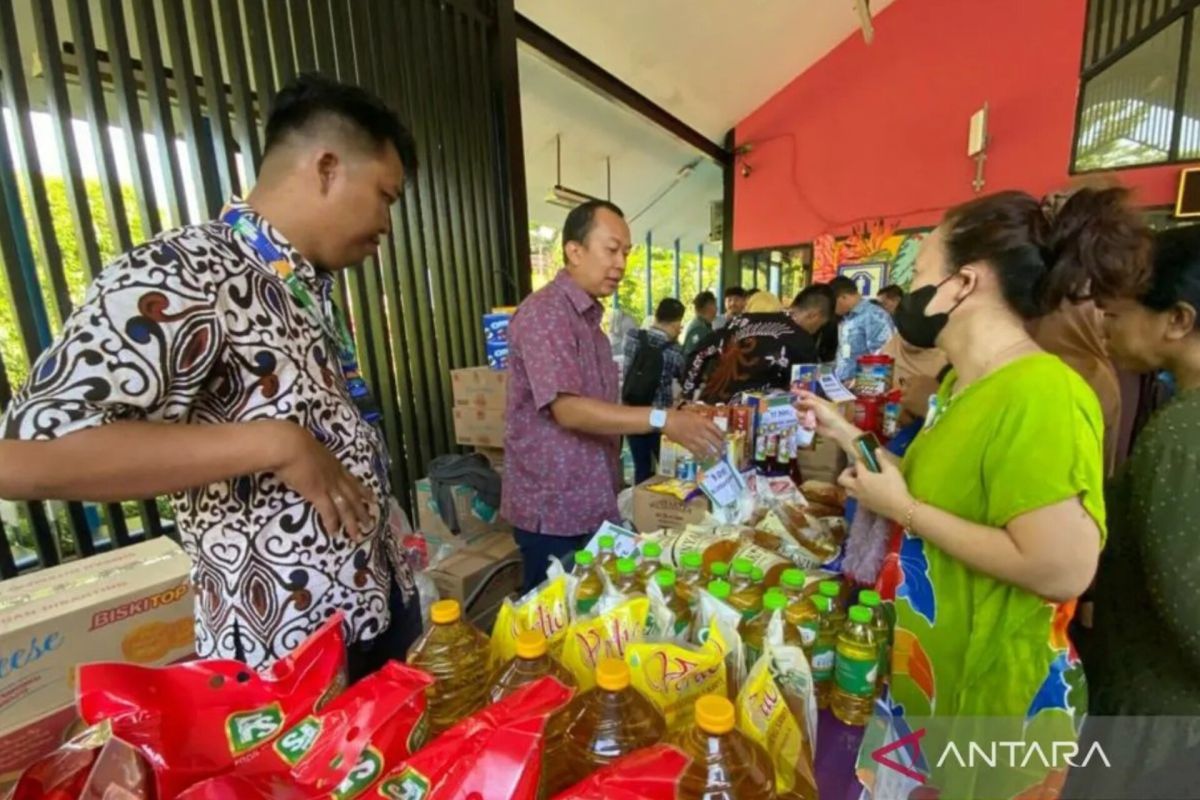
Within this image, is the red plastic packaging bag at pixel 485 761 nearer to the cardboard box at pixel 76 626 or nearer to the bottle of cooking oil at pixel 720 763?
the bottle of cooking oil at pixel 720 763

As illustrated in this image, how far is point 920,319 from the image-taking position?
103cm

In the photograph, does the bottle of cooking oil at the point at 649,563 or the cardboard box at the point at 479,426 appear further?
the cardboard box at the point at 479,426

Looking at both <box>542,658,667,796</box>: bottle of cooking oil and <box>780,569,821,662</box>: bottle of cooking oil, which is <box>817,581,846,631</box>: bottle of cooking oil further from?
<box>542,658,667,796</box>: bottle of cooking oil

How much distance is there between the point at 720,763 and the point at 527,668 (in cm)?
25

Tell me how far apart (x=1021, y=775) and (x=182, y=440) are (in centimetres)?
130

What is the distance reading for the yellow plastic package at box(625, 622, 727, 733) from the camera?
651 millimetres

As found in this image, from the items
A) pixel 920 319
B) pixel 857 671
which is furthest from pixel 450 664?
pixel 920 319

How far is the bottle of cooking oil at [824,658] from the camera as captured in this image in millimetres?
842

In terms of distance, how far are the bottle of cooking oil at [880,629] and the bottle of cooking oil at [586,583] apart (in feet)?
1.37

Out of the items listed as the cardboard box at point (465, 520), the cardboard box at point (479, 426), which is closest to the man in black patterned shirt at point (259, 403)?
the cardboard box at point (465, 520)

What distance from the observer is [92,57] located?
189 cm

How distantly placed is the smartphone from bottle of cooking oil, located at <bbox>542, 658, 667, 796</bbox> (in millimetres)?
669

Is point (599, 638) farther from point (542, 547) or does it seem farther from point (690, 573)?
point (542, 547)

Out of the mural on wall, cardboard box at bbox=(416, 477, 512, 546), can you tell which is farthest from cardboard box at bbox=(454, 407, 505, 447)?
the mural on wall
